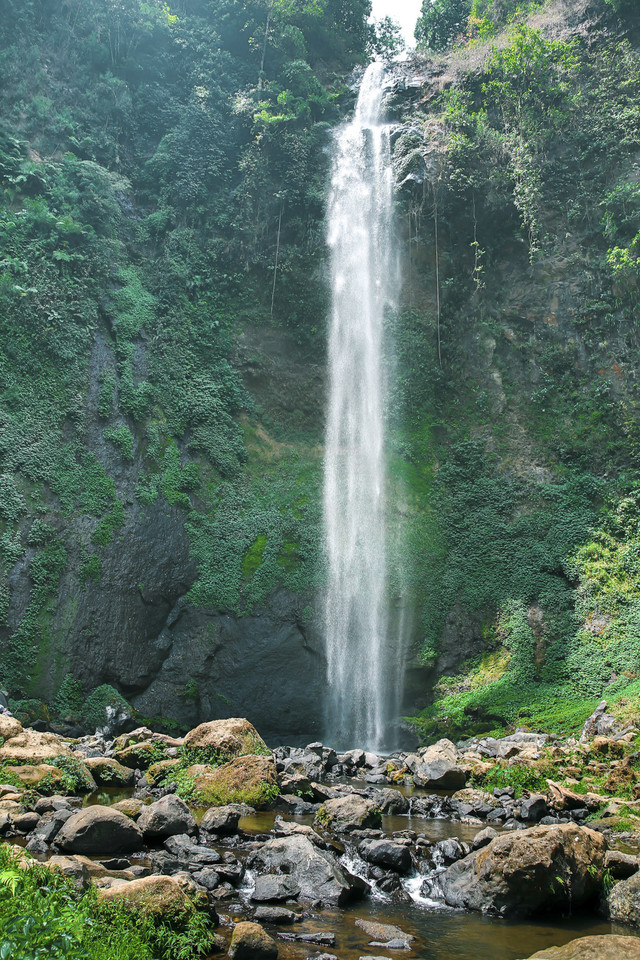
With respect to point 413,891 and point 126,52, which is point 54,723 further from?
point 126,52

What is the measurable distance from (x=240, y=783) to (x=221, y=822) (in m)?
1.83

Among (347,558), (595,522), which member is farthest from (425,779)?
(595,522)

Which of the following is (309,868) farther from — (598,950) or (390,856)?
(598,950)

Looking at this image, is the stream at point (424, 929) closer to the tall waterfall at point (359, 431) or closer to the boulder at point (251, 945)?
the boulder at point (251, 945)

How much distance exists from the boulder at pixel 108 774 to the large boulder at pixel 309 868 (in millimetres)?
3781

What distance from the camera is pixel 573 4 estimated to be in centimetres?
2744

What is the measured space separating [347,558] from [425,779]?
9793mm

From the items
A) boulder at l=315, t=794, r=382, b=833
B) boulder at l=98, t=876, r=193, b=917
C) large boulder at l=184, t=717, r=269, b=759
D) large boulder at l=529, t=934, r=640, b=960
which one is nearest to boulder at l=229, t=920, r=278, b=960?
boulder at l=98, t=876, r=193, b=917

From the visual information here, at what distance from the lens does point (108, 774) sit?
969 cm

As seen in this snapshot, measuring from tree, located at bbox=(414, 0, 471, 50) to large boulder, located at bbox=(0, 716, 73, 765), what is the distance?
38709 mm

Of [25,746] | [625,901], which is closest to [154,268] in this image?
[25,746]

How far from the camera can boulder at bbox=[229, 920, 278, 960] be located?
4.56m

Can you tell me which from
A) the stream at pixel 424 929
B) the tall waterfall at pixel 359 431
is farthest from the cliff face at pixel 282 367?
the stream at pixel 424 929

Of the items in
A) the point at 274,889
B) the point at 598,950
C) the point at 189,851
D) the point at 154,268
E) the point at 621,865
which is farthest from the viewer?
the point at 154,268
